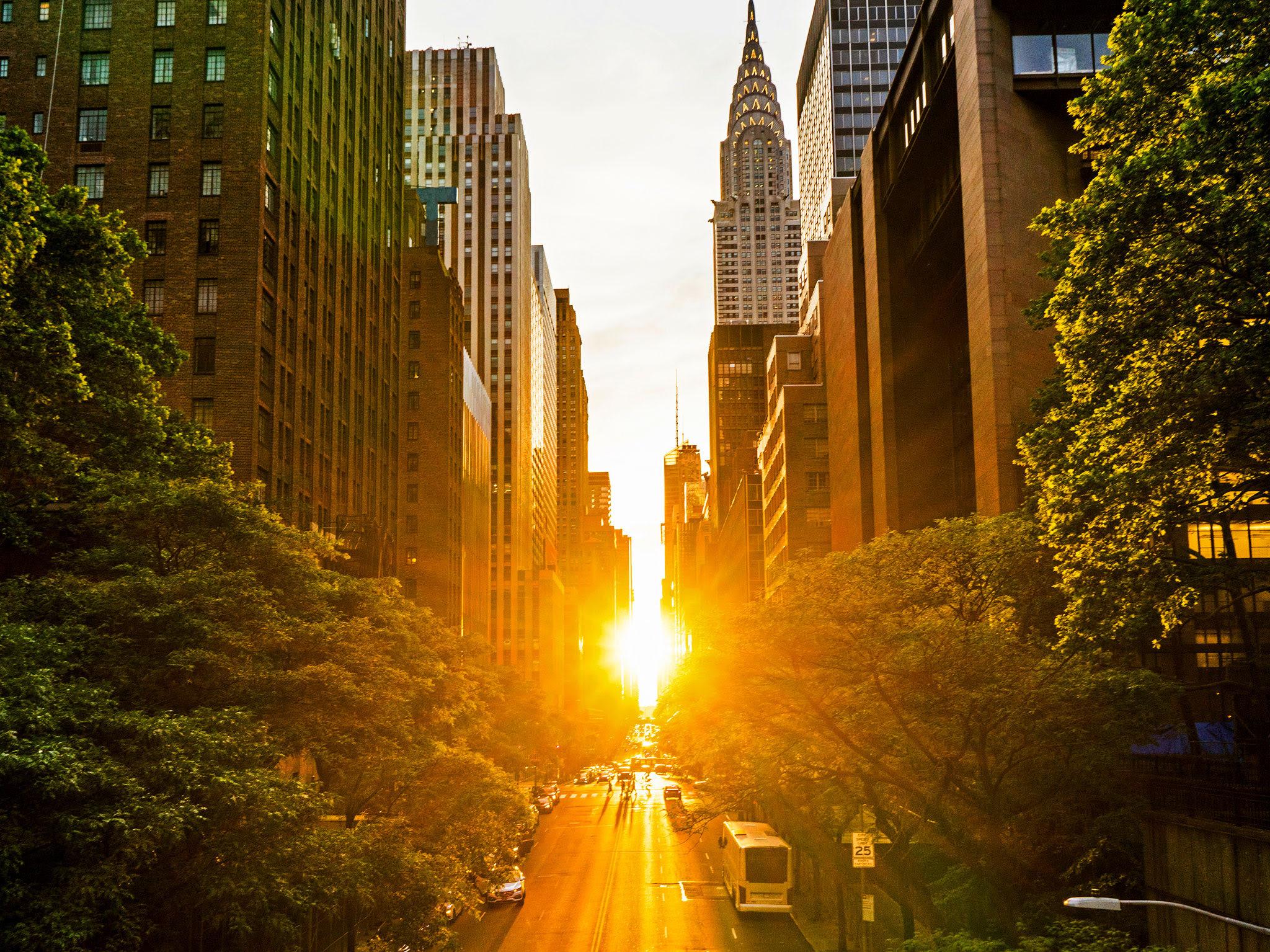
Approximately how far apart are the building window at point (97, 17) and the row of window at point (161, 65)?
1398 millimetres

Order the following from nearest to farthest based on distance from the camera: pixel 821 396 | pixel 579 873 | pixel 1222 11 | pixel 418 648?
1. pixel 1222 11
2. pixel 418 648
3. pixel 579 873
4. pixel 821 396

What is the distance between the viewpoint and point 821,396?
100 metres

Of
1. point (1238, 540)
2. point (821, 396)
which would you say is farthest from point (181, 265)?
point (821, 396)

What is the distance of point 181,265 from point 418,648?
3148cm

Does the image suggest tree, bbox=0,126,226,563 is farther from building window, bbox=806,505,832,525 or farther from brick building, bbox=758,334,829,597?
building window, bbox=806,505,832,525

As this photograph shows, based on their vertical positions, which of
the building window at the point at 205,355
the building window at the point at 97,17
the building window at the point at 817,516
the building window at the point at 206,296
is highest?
the building window at the point at 97,17

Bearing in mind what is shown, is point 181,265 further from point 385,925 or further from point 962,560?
point 962,560

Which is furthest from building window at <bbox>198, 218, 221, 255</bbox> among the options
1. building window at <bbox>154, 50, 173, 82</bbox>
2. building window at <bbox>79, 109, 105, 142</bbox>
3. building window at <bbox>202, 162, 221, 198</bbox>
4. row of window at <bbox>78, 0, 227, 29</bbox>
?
row of window at <bbox>78, 0, 227, 29</bbox>

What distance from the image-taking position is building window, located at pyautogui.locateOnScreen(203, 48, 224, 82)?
6206 centimetres

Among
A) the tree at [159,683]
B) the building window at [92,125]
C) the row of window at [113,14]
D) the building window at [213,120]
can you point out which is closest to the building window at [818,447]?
the building window at [213,120]

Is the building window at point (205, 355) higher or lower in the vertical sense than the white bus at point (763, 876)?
higher

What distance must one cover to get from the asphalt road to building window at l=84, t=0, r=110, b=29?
49057 millimetres

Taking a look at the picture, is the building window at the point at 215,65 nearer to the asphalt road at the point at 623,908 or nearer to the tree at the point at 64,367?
the tree at the point at 64,367

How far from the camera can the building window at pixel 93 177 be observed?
60500 mm
